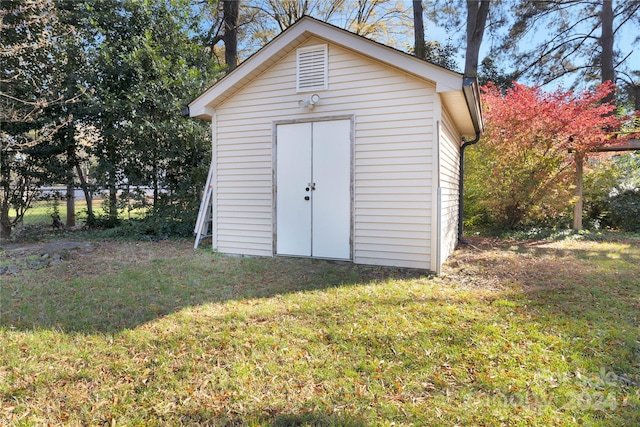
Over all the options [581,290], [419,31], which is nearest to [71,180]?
[581,290]

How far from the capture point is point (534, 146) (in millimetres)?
8047

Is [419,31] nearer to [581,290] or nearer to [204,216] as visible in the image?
[204,216]

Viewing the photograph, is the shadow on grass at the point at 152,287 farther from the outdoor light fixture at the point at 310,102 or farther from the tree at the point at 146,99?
the tree at the point at 146,99

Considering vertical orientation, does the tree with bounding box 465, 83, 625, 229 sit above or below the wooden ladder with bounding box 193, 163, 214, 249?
above

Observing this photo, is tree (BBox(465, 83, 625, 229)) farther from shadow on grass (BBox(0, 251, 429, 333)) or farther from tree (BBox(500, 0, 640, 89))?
tree (BBox(500, 0, 640, 89))

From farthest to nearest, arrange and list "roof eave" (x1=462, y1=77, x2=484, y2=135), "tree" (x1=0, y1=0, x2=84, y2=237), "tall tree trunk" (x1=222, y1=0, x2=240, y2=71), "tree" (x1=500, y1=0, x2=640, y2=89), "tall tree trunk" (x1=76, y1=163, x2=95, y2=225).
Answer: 1. "tree" (x1=500, y1=0, x2=640, y2=89)
2. "tall tree trunk" (x1=222, y1=0, x2=240, y2=71)
3. "tall tree trunk" (x1=76, y1=163, x2=95, y2=225)
4. "tree" (x1=0, y1=0, x2=84, y2=237)
5. "roof eave" (x1=462, y1=77, x2=484, y2=135)

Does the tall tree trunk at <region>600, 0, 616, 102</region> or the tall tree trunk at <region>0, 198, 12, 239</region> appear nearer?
the tall tree trunk at <region>0, 198, 12, 239</region>

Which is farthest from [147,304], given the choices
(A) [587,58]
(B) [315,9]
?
(A) [587,58]

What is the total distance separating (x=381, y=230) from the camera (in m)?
5.23

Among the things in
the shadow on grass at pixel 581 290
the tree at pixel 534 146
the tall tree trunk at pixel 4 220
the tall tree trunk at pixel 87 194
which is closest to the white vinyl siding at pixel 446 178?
the shadow on grass at pixel 581 290

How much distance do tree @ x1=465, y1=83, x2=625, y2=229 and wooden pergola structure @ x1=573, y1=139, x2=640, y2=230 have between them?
0.52ft

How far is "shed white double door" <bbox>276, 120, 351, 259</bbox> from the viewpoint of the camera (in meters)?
5.42

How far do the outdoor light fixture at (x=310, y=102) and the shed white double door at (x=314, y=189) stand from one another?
0.26m

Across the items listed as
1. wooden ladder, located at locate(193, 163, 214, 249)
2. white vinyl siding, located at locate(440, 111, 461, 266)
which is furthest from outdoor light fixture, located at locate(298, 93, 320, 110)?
wooden ladder, located at locate(193, 163, 214, 249)
